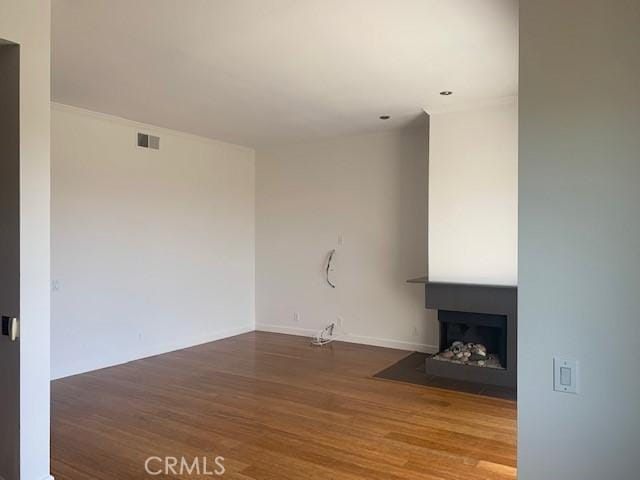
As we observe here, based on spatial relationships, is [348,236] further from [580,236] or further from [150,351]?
[580,236]

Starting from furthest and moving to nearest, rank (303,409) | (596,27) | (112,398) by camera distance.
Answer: (112,398), (303,409), (596,27)

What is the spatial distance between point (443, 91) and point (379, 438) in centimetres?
305

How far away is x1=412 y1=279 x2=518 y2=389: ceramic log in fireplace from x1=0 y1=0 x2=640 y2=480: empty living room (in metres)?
0.02

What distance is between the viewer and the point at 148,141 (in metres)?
5.79

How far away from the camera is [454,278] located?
5.04m

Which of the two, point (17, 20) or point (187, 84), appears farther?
point (187, 84)

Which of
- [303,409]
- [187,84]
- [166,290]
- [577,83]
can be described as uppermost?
[187,84]

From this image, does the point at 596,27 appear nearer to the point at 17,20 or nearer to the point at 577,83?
the point at 577,83

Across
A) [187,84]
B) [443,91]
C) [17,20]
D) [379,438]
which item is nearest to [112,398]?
[379,438]

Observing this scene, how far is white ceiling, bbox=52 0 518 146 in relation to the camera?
2.89 m

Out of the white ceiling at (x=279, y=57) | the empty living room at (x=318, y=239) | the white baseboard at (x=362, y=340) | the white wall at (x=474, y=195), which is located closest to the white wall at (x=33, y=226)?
the empty living room at (x=318, y=239)

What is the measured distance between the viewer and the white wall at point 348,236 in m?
6.13

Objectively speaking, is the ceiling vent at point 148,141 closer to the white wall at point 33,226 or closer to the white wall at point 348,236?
the white wall at point 348,236

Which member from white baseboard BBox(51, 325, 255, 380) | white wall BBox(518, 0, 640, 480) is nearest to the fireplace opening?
white baseboard BBox(51, 325, 255, 380)
